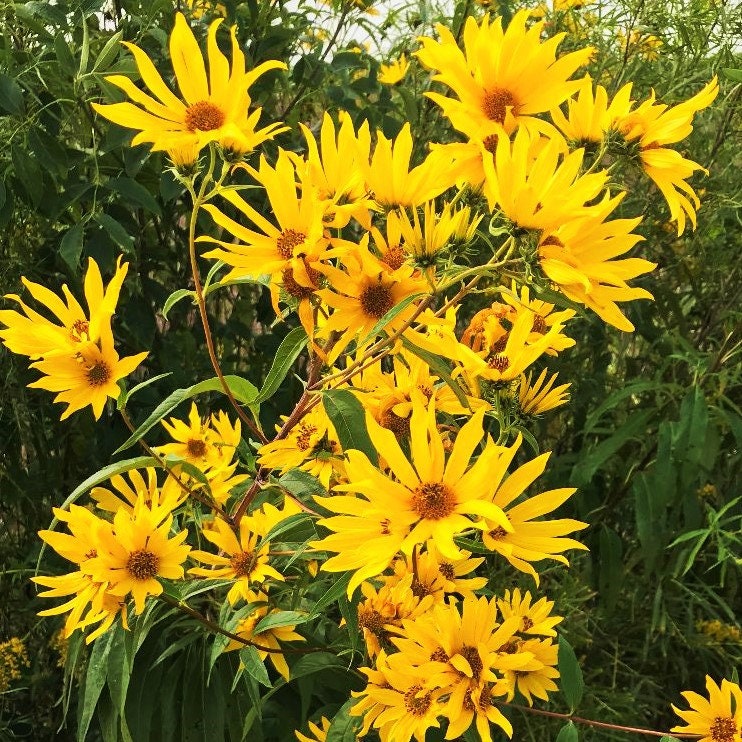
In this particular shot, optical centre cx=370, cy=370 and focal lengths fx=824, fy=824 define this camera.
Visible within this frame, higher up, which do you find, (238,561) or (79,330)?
(79,330)

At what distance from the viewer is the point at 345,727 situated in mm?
831

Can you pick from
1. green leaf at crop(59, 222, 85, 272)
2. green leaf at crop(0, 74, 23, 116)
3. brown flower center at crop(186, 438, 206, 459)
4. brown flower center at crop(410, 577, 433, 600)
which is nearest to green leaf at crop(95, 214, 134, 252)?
green leaf at crop(59, 222, 85, 272)

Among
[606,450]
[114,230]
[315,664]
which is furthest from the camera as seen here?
[606,450]

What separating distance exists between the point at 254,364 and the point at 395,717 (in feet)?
3.00

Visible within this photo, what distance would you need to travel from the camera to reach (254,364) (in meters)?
1.55

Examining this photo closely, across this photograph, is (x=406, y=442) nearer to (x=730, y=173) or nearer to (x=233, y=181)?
(x=233, y=181)

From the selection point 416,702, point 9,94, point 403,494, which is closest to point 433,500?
point 403,494

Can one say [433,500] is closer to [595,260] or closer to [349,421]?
[349,421]

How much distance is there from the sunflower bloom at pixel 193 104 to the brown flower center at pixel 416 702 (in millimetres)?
484

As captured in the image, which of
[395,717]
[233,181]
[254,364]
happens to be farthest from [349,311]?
[254,364]

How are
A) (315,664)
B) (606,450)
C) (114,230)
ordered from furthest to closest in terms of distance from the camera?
(606,450), (114,230), (315,664)

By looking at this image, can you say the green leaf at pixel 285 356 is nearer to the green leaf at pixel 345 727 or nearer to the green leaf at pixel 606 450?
the green leaf at pixel 345 727

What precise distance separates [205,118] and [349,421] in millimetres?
264

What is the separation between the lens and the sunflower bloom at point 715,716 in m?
0.80
